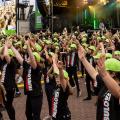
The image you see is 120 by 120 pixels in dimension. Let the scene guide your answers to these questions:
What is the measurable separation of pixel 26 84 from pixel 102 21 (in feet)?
78.6

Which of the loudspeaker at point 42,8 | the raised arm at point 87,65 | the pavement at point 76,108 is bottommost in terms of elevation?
the pavement at point 76,108

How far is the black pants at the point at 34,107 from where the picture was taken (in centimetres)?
927

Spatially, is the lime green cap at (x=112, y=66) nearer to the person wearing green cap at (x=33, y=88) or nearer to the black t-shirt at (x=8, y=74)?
the person wearing green cap at (x=33, y=88)

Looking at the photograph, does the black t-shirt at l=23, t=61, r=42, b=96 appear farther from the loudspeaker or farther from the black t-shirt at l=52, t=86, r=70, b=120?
the loudspeaker

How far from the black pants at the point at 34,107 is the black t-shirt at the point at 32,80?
102 mm

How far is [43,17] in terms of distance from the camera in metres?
33.5

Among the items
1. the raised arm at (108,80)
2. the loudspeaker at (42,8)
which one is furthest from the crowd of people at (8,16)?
the raised arm at (108,80)

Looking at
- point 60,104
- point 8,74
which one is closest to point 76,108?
point 8,74

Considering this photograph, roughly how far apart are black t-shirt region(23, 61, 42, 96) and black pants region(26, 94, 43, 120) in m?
0.10

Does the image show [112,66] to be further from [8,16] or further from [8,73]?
[8,16]

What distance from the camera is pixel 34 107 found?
9242 millimetres

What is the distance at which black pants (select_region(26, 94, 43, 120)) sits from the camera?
927 cm

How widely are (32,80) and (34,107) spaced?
1.90 feet

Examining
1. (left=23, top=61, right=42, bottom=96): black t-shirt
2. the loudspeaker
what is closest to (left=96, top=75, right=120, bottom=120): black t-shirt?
(left=23, top=61, right=42, bottom=96): black t-shirt
